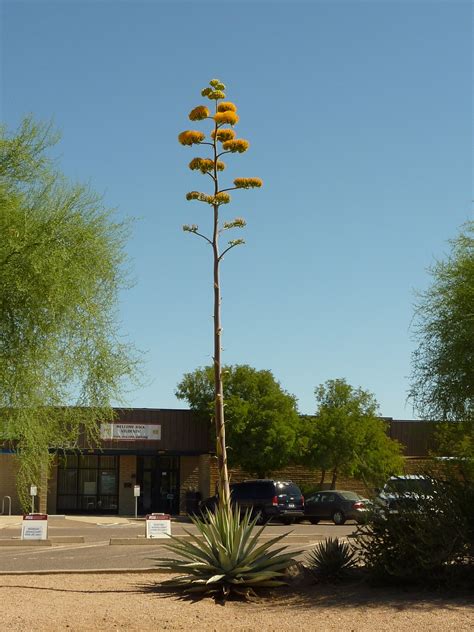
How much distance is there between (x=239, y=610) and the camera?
1117cm

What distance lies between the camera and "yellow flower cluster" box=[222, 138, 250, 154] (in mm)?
13359

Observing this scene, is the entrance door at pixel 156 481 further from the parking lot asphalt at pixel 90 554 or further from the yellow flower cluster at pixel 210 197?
the yellow flower cluster at pixel 210 197

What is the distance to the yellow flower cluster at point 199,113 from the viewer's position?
13.2 meters

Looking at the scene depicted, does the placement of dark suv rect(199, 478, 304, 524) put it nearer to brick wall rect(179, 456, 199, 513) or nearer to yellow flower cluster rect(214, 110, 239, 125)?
brick wall rect(179, 456, 199, 513)

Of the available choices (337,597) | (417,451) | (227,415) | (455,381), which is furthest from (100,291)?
(417,451)

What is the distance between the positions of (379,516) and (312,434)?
30.4 meters

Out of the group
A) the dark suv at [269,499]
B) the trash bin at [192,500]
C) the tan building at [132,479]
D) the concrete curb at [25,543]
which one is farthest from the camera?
the tan building at [132,479]

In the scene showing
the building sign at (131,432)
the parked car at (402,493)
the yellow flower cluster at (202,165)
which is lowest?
the parked car at (402,493)

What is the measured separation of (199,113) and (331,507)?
24.7 m

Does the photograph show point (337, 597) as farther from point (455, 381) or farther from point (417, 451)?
point (417, 451)

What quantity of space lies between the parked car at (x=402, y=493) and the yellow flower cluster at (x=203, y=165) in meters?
5.28

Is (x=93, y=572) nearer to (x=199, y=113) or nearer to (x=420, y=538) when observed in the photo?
(x=420, y=538)

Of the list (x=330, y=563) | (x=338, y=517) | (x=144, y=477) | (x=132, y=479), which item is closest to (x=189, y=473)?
(x=144, y=477)

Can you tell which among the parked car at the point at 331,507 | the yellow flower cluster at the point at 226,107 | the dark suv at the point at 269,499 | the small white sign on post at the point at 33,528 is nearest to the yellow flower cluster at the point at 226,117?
the yellow flower cluster at the point at 226,107
